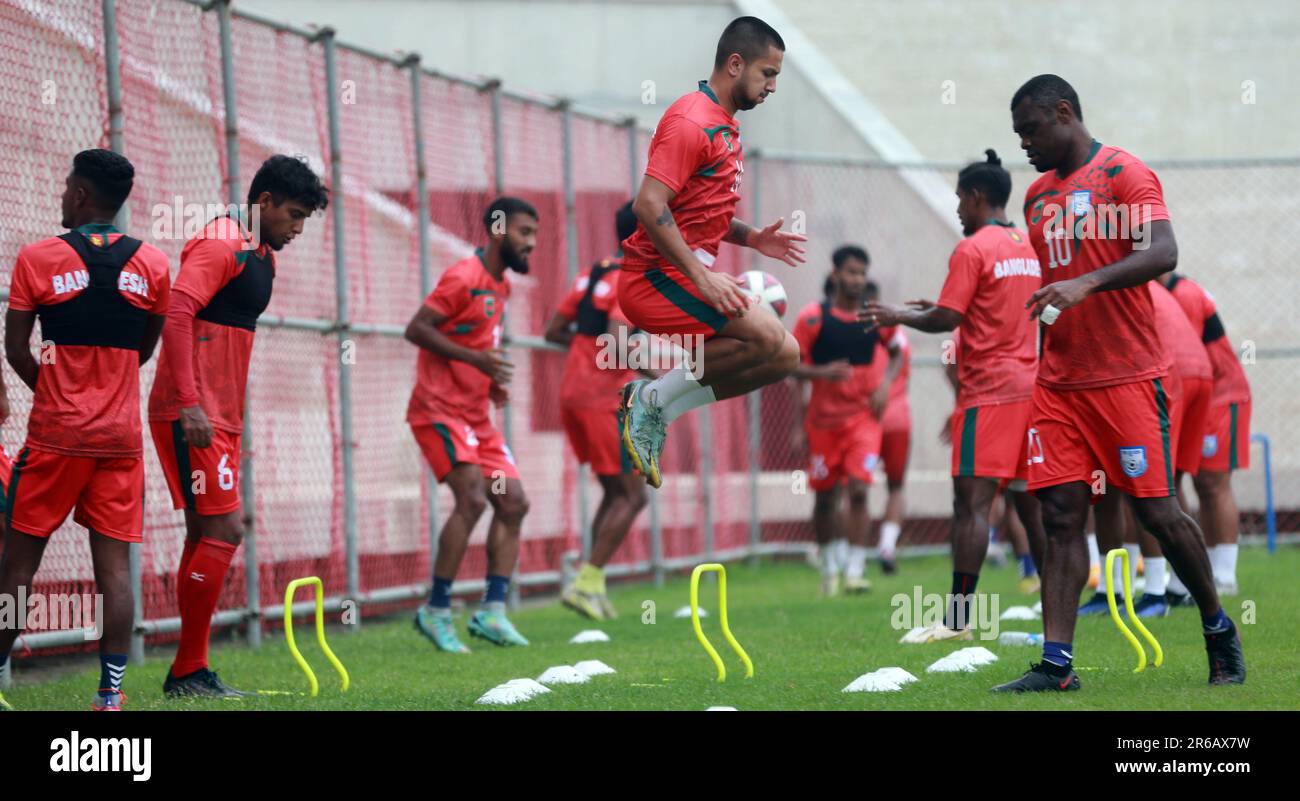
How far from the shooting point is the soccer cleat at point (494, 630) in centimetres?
938

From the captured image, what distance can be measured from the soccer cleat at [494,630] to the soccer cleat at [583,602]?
4.31 ft

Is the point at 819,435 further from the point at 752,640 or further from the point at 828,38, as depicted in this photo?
the point at 828,38

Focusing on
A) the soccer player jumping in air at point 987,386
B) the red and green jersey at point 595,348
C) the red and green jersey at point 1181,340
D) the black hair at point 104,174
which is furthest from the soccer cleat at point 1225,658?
the red and green jersey at point 595,348

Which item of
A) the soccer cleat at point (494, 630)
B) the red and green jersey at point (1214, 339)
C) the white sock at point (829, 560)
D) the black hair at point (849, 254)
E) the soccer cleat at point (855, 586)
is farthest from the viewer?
the black hair at point (849, 254)

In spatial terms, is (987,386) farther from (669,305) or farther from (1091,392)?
(669,305)

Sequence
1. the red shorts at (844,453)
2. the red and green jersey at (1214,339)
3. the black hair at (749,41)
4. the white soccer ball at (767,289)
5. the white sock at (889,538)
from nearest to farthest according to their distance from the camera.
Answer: the black hair at (749,41) → the white soccer ball at (767,289) → the red and green jersey at (1214,339) → the red shorts at (844,453) → the white sock at (889,538)

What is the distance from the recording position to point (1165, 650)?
7.61 metres

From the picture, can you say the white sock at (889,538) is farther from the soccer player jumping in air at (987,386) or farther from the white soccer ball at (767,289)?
the white soccer ball at (767,289)

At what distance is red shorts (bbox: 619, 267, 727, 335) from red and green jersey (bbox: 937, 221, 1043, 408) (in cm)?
229

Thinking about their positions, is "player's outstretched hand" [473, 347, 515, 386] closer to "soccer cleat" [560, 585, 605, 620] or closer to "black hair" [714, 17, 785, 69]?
"soccer cleat" [560, 585, 605, 620]

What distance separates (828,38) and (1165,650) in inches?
623

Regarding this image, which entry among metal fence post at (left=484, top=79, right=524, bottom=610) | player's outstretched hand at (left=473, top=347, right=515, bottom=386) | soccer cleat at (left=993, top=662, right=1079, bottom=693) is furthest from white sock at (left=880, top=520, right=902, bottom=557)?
soccer cleat at (left=993, top=662, right=1079, bottom=693)

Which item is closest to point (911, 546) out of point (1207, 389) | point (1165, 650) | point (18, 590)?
point (1207, 389)

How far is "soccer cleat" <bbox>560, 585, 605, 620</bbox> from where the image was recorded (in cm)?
1077
